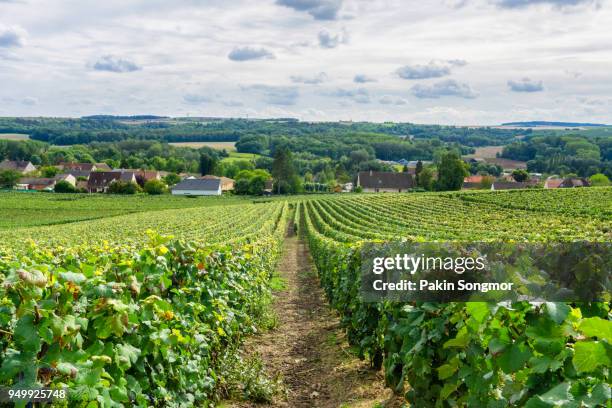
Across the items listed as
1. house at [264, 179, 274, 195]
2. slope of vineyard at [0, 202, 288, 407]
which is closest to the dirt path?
slope of vineyard at [0, 202, 288, 407]

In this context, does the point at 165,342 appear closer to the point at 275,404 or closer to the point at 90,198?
the point at 275,404

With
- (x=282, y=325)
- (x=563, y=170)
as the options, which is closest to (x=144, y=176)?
(x=563, y=170)

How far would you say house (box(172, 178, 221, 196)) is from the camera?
102919 millimetres

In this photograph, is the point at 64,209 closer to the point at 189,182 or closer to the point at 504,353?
the point at 189,182

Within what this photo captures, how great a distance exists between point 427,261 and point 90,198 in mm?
83830

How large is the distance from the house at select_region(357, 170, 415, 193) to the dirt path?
95.4m

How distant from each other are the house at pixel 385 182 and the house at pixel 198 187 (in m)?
29.9

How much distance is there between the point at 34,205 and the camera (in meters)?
66.8

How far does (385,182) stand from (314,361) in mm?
103768

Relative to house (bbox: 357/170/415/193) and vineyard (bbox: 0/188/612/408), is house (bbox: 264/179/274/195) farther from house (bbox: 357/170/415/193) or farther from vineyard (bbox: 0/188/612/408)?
vineyard (bbox: 0/188/612/408)

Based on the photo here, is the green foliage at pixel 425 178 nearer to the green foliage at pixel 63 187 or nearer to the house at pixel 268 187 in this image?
the house at pixel 268 187

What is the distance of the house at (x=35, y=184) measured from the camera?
106 metres

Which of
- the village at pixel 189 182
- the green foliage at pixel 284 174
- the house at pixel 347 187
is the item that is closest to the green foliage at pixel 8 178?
the village at pixel 189 182

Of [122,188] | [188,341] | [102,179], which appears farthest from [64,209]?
[188,341]
